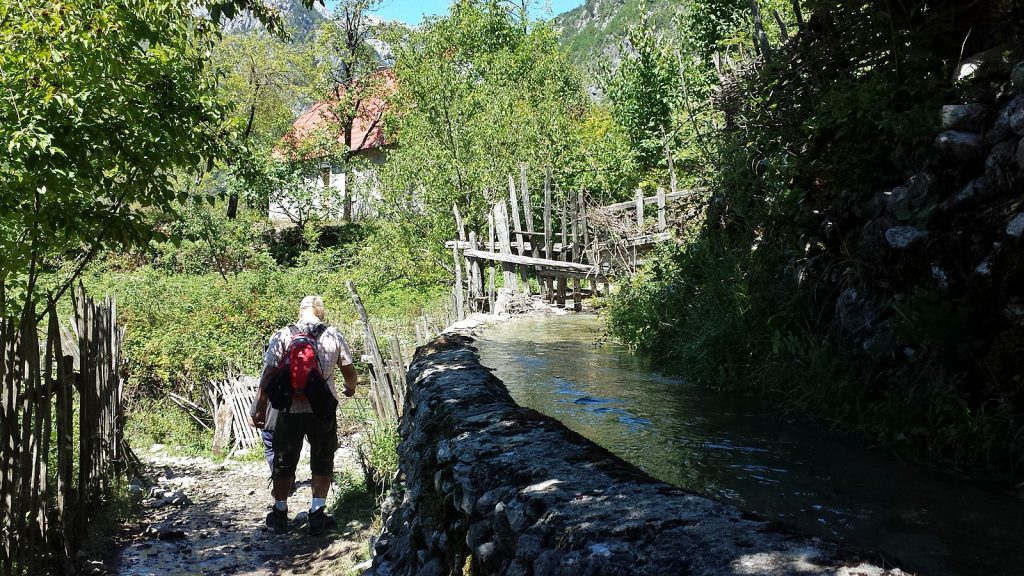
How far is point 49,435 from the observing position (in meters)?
5.29

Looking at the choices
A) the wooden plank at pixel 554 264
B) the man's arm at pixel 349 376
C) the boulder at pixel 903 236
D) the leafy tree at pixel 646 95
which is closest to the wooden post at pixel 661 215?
the wooden plank at pixel 554 264

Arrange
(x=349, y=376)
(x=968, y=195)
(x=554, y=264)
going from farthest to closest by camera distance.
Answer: (x=554, y=264) < (x=349, y=376) < (x=968, y=195)

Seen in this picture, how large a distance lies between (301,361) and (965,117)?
4.78 m

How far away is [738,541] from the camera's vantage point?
194 cm

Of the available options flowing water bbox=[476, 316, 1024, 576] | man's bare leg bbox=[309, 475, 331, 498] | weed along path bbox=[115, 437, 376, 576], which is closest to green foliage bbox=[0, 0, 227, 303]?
man's bare leg bbox=[309, 475, 331, 498]

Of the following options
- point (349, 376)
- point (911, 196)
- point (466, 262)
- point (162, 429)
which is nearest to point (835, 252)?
point (911, 196)

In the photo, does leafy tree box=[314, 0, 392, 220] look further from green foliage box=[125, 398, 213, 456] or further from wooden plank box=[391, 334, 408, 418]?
wooden plank box=[391, 334, 408, 418]

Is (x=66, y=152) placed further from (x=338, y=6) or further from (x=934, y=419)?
(x=338, y=6)

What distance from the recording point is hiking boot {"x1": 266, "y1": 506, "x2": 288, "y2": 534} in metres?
7.14

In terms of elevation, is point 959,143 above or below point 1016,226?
above

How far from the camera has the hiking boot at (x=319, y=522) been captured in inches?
272

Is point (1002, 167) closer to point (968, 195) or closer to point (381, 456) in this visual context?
point (968, 195)

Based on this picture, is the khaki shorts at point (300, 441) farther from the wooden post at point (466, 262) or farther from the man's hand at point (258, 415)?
the wooden post at point (466, 262)

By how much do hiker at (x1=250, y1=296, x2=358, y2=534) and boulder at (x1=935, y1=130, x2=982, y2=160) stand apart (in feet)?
14.8
